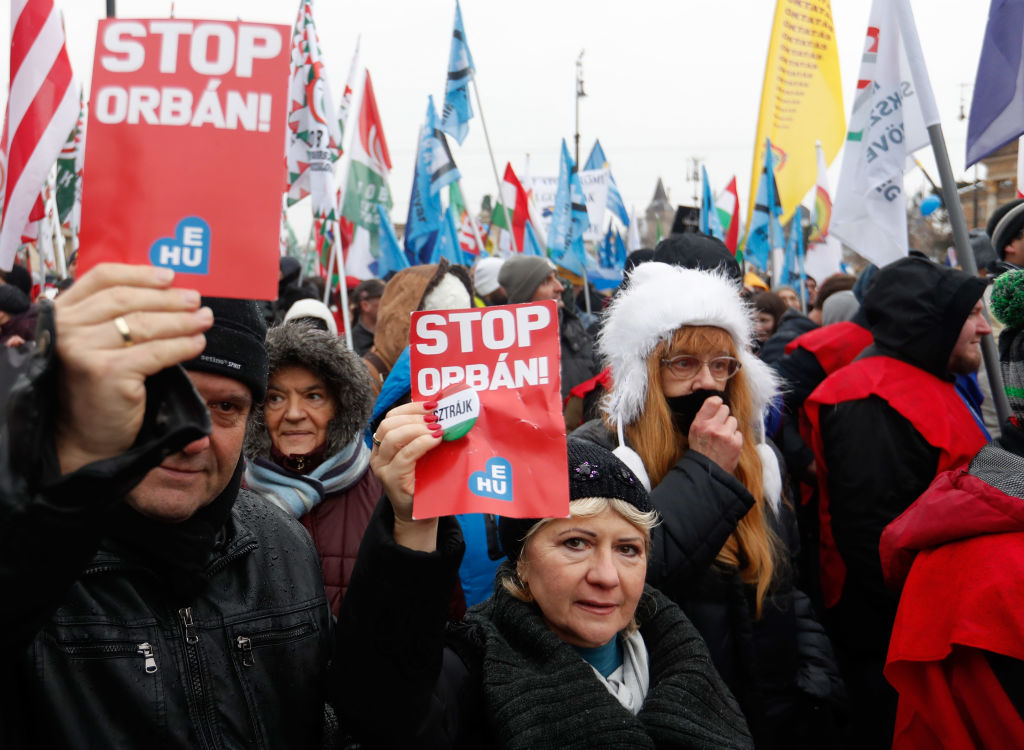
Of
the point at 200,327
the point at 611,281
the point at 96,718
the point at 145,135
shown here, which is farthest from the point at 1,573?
the point at 611,281

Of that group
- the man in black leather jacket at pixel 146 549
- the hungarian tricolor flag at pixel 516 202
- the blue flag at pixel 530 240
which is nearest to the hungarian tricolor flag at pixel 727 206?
the blue flag at pixel 530 240

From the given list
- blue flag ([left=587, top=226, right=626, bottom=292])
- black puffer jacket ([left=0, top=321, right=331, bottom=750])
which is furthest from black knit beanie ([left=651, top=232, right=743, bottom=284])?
blue flag ([left=587, top=226, right=626, bottom=292])

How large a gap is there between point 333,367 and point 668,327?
1226mm

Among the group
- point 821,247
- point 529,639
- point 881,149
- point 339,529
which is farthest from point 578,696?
point 821,247

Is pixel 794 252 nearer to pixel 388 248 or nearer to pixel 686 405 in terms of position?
pixel 388 248

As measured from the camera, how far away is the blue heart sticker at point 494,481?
158 centimetres

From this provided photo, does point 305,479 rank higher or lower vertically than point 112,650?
higher

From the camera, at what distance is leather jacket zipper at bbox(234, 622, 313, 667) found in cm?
155

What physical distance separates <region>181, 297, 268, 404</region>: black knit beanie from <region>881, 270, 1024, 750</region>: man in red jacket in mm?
1678

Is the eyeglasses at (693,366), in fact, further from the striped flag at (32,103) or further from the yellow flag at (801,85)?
the yellow flag at (801,85)

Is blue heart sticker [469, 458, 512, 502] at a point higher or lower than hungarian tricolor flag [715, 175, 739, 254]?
lower

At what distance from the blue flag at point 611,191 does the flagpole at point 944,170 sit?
28.6 ft

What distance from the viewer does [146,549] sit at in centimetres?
149

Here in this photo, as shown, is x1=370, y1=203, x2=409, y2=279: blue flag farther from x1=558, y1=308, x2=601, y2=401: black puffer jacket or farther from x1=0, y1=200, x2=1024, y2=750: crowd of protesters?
x1=0, y1=200, x2=1024, y2=750: crowd of protesters
